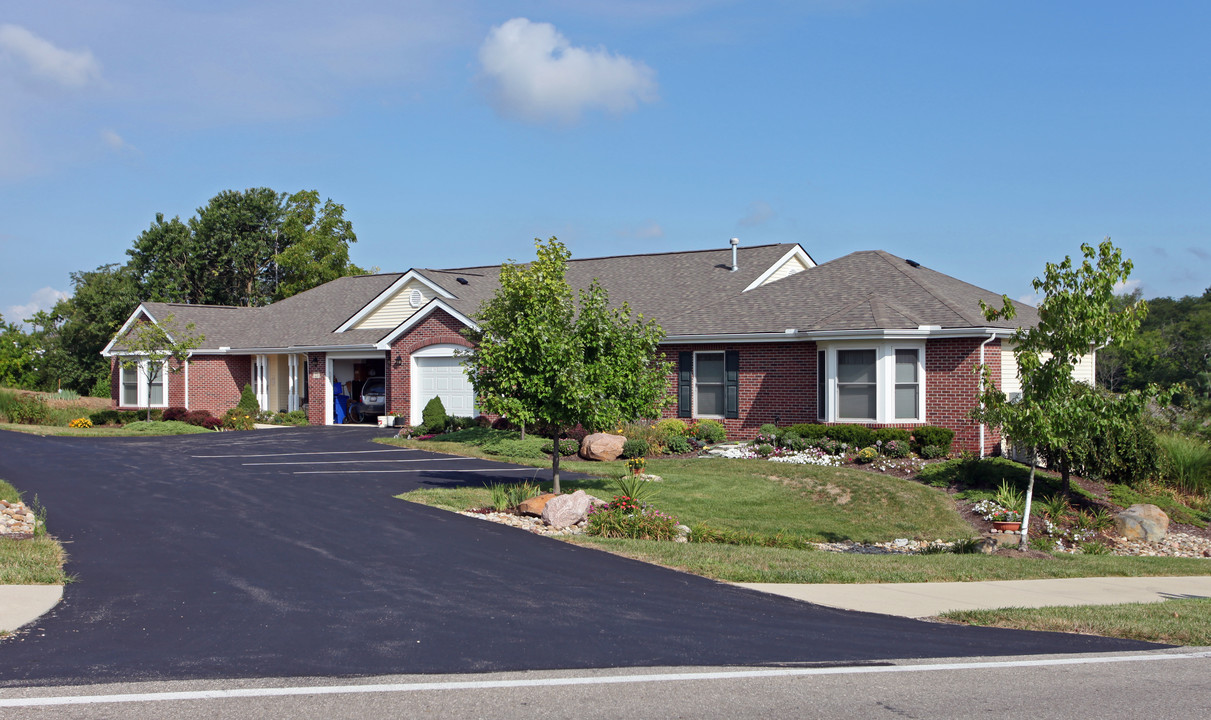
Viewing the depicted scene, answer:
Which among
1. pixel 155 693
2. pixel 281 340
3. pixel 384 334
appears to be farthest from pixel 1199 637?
pixel 281 340

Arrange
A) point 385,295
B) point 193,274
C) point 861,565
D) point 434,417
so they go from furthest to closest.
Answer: point 193,274
point 385,295
point 434,417
point 861,565

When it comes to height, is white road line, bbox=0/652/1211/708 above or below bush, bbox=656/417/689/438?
below

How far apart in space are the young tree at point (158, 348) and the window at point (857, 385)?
25061 mm

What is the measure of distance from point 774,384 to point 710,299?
5193mm

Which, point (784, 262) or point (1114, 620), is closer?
point (1114, 620)

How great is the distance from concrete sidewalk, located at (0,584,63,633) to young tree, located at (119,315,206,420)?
2655 cm

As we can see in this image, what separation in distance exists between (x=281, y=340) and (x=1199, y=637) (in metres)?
33.5

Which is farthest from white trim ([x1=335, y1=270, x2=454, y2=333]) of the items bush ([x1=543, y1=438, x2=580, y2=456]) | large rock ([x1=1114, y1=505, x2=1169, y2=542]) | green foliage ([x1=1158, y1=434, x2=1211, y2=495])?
green foliage ([x1=1158, y1=434, x2=1211, y2=495])

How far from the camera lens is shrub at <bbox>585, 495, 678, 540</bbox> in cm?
1441

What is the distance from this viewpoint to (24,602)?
895 cm

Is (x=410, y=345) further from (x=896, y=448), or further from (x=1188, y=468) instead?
(x=1188, y=468)

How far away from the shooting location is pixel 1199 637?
28.7 feet

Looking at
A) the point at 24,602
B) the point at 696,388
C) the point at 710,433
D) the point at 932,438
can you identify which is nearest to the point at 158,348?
the point at 696,388

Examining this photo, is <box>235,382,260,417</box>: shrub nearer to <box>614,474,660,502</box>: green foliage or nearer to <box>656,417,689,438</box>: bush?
<box>656,417,689,438</box>: bush
